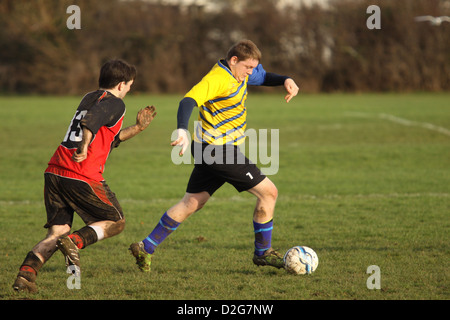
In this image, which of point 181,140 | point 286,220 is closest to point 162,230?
point 181,140

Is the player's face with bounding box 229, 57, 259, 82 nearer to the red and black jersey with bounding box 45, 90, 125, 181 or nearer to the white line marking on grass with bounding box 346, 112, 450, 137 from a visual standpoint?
the red and black jersey with bounding box 45, 90, 125, 181

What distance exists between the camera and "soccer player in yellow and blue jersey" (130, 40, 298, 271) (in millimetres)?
5742

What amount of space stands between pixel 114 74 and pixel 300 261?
211 centimetres

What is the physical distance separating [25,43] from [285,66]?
498 inches

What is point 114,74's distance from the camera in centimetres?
530

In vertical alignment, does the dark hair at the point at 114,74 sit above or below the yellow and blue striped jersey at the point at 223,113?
above

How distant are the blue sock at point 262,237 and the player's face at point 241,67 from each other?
126 cm

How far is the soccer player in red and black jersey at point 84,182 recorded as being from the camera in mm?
5066

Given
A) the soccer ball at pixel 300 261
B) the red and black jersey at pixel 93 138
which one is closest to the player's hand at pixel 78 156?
the red and black jersey at pixel 93 138

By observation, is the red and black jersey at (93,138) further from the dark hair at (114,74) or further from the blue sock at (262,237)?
the blue sock at (262,237)

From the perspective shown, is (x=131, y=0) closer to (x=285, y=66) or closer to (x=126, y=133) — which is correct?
(x=285, y=66)

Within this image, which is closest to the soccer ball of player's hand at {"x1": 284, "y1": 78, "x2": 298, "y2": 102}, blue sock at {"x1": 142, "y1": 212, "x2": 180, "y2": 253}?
blue sock at {"x1": 142, "y1": 212, "x2": 180, "y2": 253}

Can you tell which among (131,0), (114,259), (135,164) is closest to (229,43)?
(131,0)

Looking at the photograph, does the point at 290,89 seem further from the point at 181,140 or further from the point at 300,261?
the point at 181,140
